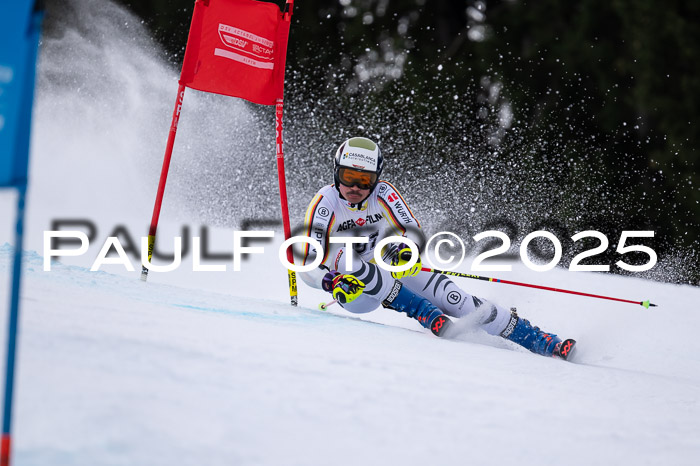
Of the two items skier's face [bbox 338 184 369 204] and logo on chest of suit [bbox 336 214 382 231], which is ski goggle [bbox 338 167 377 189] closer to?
skier's face [bbox 338 184 369 204]

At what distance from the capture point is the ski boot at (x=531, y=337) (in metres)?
4.94

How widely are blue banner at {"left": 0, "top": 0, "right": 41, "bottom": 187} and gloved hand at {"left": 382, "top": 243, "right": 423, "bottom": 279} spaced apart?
136 inches

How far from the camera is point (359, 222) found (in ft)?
17.9

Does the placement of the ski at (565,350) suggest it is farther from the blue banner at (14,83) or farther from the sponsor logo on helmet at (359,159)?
the blue banner at (14,83)

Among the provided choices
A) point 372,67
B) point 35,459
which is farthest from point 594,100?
point 35,459

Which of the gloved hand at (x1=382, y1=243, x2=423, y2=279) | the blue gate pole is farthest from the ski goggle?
the blue gate pole

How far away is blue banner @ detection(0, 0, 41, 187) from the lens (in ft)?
5.89

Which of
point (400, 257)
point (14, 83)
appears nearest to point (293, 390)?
point (14, 83)

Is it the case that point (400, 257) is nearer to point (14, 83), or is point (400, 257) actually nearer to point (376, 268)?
point (376, 268)

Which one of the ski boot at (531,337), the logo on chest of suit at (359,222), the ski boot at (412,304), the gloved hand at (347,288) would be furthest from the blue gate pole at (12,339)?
the ski boot at (531,337)

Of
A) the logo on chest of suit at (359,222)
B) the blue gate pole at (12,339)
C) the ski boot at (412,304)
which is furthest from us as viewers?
the logo on chest of suit at (359,222)

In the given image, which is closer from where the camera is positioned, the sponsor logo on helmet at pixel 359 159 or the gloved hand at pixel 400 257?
the gloved hand at pixel 400 257

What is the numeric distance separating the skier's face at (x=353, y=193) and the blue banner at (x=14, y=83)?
3.52 m

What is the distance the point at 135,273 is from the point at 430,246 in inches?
165
